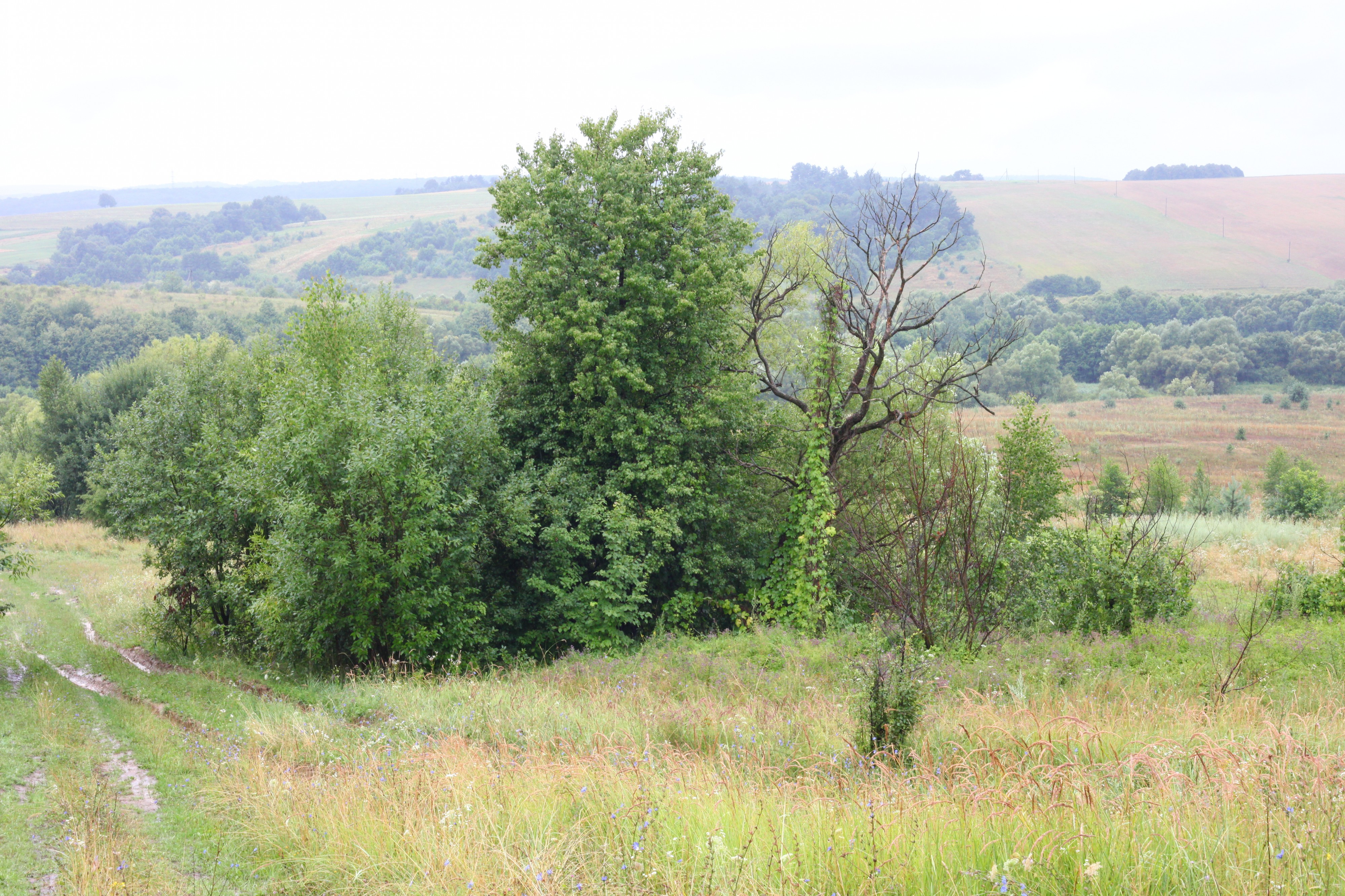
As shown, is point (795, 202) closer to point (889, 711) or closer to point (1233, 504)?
point (1233, 504)

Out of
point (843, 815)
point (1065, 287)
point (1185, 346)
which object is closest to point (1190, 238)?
point (1065, 287)

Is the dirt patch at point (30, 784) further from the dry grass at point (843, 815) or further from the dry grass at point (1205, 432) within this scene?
the dry grass at point (1205, 432)

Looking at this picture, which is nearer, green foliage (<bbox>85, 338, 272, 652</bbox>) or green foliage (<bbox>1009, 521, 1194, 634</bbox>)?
green foliage (<bbox>1009, 521, 1194, 634</bbox>)

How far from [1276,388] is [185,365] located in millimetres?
108421

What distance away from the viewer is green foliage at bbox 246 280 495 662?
50.5 ft

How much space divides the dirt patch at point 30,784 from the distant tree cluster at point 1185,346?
87.6 meters

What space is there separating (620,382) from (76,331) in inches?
4371

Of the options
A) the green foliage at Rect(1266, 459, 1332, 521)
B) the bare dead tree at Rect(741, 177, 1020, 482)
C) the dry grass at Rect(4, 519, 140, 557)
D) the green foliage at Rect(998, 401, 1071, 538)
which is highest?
the bare dead tree at Rect(741, 177, 1020, 482)

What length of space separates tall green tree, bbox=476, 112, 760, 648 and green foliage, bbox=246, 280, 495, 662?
5.30 ft

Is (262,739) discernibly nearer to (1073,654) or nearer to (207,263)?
(1073,654)

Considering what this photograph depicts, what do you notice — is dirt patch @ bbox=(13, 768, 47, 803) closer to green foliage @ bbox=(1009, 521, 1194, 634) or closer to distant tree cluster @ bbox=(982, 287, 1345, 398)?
green foliage @ bbox=(1009, 521, 1194, 634)

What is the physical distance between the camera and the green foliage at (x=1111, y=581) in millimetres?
12148

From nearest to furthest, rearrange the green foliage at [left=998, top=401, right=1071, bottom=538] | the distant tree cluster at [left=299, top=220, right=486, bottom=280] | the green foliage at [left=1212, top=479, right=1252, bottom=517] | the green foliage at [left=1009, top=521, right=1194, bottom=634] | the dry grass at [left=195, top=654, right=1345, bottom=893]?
the dry grass at [left=195, top=654, right=1345, bottom=893]
the green foliage at [left=1009, top=521, right=1194, bottom=634]
the green foliage at [left=998, top=401, right=1071, bottom=538]
the green foliage at [left=1212, top=479, right=1252, bottom=517]
the distant tree cluster at [left=299, top=220, right=486, bottom=280]

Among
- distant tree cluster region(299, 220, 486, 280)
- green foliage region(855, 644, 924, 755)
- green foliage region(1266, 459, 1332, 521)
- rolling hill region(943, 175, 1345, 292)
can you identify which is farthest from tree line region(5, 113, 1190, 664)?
→ distant tree cluster region(299, 220, 486, 280)
